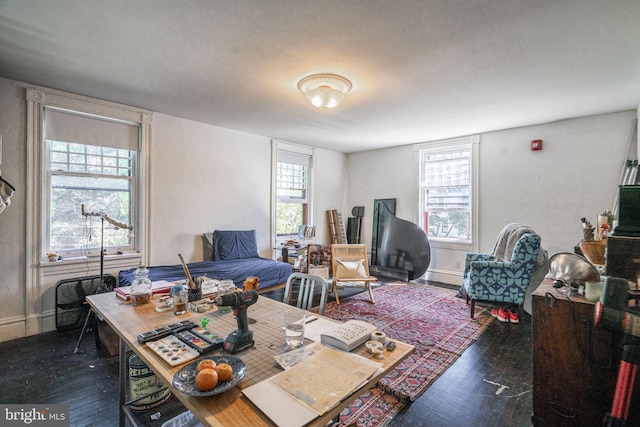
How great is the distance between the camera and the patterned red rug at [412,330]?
192 centimetres

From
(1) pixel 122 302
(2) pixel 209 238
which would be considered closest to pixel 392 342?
(1) pixel 122 302

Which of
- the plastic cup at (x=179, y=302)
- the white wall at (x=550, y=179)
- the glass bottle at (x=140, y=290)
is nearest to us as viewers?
the plastic cup at (x=179, y=302)

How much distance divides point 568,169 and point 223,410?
5.00 meters

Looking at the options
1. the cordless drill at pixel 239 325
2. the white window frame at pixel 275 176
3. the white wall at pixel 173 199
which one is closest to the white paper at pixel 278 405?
the cordless drill at pixel 239 325

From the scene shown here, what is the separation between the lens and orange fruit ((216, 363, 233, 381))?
0.87m

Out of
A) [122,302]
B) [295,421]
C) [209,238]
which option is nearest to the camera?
[295,421]

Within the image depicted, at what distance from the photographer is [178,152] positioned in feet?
13.1

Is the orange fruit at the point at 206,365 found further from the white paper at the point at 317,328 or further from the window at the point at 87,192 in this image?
the window at the point at 87,192

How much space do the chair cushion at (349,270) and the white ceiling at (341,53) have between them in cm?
207

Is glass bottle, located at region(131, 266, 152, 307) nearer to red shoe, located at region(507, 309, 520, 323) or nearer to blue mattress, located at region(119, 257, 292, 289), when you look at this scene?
blue mattress, located at region(119, 257, 292, 289)

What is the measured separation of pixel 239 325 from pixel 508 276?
3.25 meters

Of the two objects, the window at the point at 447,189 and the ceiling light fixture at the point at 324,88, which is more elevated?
the ceiling light fixture at the point at 324,88

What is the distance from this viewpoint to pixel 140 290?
5.39 feet

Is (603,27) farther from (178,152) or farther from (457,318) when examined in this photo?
(178,152)
